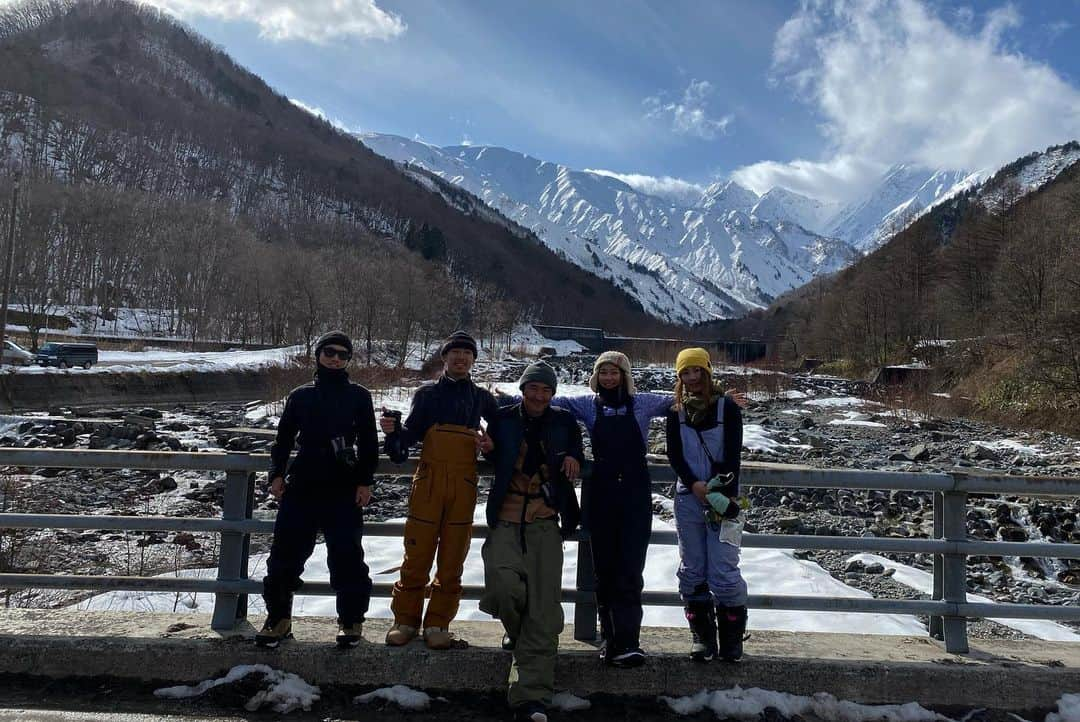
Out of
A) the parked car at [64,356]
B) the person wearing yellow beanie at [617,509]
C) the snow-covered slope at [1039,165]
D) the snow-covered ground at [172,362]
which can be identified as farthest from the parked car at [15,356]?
the snow-covered slope at [1039,165]

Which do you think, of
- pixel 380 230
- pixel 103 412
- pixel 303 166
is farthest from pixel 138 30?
pixel 103 412

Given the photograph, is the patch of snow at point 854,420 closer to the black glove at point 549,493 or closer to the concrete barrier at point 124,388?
the black glove at point 549,493

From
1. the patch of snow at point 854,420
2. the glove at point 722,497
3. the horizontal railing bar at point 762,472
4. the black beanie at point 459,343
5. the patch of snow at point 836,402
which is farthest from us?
the patch of snow at point 836,402

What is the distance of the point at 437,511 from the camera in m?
3.60

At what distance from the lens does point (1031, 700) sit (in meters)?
3.41

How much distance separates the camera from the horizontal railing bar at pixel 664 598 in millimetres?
3623

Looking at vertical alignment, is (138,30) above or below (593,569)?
above

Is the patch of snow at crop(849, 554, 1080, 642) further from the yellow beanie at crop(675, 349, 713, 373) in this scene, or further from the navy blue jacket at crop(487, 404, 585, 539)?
the navy blue jacket at crop(487, 404, 585, 539)

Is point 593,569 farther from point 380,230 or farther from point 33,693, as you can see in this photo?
point 380,230

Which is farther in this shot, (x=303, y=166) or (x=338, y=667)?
(x=303, y=166)

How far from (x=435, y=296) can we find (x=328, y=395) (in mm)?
67972

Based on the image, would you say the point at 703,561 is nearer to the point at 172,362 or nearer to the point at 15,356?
the point at 172,362

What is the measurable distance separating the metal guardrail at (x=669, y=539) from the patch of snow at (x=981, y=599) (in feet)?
5.52

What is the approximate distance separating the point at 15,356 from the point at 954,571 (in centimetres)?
4257
